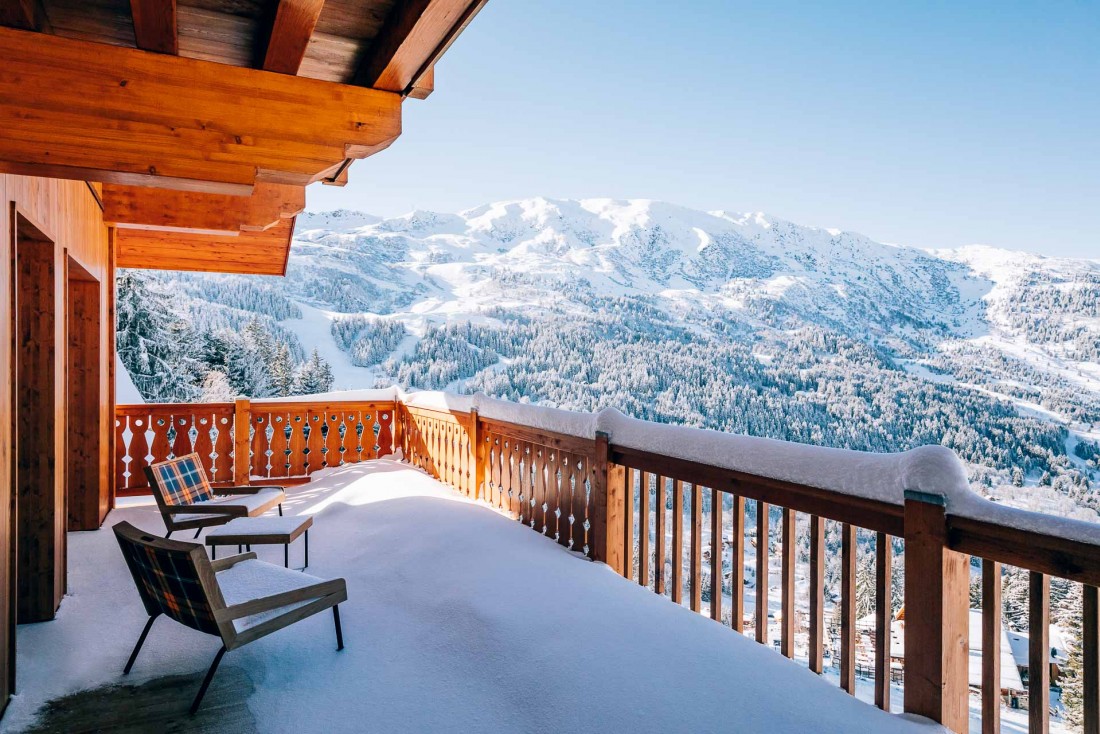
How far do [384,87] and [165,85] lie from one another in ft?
2.68

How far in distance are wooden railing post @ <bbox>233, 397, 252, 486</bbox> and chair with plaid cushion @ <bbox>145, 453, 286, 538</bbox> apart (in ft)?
4.34

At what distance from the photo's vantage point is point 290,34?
6.61 ft

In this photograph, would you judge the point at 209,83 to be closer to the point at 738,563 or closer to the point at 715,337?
the point at 738,563

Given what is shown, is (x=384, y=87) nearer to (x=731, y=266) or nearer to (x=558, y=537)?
(x=558, y=537)

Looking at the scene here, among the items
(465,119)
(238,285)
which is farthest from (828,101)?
(238,285)

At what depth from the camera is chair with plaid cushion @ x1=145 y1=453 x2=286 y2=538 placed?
15.5 ft

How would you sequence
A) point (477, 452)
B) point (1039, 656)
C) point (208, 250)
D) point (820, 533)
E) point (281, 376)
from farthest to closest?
point (281, 376), point (208, 250), point (477, 452), point (820, 533), point (1039, 656)

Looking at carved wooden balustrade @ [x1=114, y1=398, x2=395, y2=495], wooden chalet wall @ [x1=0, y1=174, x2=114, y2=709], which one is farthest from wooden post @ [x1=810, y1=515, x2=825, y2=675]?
carved wooden balustrade @ [x1=114, y1=398, x2=395, y2=495]

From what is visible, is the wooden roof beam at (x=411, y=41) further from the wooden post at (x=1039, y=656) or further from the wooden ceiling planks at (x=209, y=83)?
the wooden post at (x=1039, y=656)

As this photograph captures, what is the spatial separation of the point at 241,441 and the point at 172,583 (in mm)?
5021

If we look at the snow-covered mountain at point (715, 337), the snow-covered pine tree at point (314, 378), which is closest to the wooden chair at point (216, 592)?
the snow-covered pine tree at point (314, 378)

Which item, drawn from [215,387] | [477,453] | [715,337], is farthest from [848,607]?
[715,337]

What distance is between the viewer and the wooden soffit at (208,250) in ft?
21.6

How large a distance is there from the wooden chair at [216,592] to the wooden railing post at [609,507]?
161 centimetres
